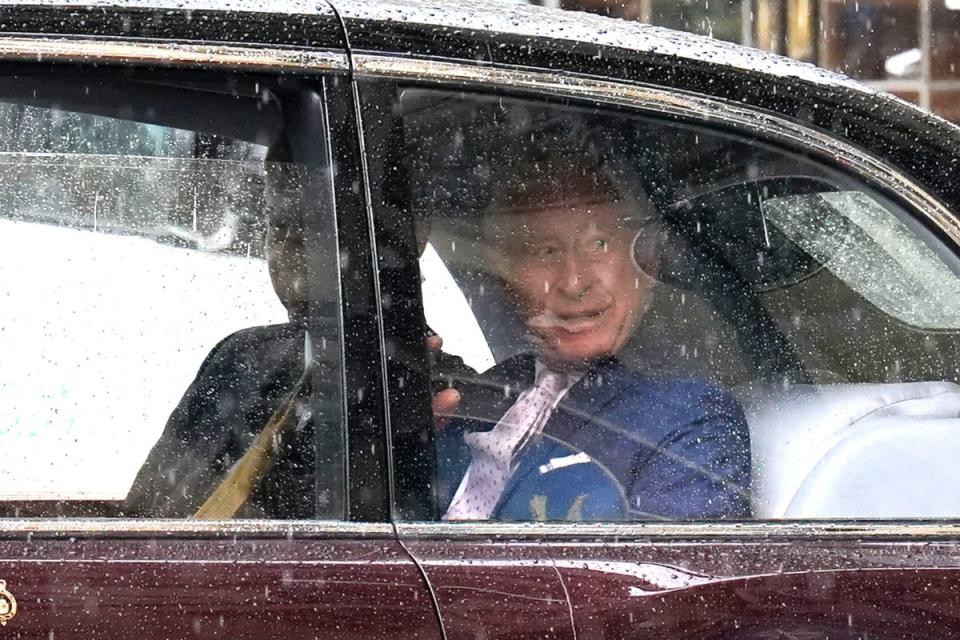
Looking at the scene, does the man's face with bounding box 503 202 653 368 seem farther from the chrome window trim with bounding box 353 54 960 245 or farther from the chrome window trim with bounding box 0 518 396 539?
the chrome window trim with bounding box 0 518 396 539

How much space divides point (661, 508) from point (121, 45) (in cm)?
83

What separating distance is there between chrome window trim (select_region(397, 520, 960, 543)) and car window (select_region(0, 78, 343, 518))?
4.9 inches

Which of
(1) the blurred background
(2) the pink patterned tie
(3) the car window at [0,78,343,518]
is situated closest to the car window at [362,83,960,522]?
(2) the pink patterned tie

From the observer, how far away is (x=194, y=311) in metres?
1.84

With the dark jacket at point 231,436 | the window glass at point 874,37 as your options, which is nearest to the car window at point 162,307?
the dark jacket at point 231,436

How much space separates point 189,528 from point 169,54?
537 millimetres

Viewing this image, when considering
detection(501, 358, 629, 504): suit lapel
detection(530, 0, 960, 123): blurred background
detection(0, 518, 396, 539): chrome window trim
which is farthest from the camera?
detection(530, 0, 960, 123): blurred background

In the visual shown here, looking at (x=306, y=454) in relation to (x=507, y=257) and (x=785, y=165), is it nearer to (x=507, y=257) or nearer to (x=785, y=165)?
(x=507, y=257)

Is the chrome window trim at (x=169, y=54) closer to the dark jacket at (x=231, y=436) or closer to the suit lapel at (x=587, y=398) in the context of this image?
the dark jacket at (x=231, y=436)

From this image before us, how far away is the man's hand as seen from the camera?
1.86 m

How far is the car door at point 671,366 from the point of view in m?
1.82

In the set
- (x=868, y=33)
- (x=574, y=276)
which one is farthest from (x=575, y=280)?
(x=868, y=33)

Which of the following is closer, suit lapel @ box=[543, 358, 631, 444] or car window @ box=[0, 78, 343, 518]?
car window @ box=[0, 78, 343, 518]

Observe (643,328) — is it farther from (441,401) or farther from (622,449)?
(441,401)
